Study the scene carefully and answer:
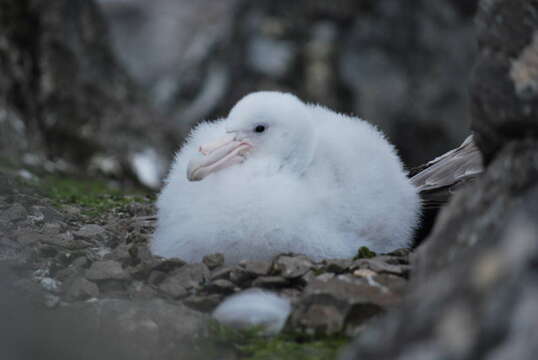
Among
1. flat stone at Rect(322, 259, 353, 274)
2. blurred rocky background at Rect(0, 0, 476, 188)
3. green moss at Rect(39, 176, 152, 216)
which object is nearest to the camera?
flat stone at Rect(322, 259, 353, 274)

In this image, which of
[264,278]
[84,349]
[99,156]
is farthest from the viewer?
[99,156]

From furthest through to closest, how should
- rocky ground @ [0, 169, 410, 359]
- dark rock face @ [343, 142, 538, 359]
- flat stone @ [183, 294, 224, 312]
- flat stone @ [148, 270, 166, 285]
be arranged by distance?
flat stone @ [148, 270, 166, 285]
flat stone @ [183, 294, 224, 312]
rocky ground @ [0, 169, 410, 359]
dark rock face @ [343, 142, 538, 359]

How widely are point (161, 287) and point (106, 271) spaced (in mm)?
308

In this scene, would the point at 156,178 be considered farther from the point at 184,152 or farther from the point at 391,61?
the point at 391,61

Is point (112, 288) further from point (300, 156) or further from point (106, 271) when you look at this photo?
point (300, 156)

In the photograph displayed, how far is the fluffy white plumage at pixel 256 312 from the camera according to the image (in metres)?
3.55

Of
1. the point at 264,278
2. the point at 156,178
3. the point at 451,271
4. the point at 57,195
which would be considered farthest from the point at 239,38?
the point at 451,271

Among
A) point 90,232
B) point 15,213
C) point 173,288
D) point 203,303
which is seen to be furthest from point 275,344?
point 15,213

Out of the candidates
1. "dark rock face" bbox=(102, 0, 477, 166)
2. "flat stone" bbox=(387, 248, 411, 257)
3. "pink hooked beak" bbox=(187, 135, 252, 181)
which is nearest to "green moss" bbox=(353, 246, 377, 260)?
"flat stone" bbox=(387, 248, 411, 257)

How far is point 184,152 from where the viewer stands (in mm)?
5125

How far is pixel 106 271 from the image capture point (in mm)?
4137

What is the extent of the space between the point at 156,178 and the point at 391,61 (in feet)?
23.5

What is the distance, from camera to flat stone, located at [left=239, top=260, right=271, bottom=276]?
13.2ft

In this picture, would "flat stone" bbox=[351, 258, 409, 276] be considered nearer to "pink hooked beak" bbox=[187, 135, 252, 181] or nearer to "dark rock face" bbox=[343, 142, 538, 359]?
"pink hooked beak" bbox=[187, 135, 252, 181]
